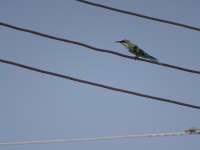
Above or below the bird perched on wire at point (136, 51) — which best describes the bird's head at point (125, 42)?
above

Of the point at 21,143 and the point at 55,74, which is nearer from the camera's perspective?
the point at 55,74

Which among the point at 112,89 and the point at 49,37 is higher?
the point at 49,37

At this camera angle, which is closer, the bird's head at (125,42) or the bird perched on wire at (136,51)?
the bird perched on wire at (136,51)

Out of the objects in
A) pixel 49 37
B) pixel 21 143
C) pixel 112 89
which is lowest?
pixel 21 143

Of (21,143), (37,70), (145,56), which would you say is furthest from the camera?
(145,56)

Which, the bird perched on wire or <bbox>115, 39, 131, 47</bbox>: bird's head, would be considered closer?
the bird perched on wire

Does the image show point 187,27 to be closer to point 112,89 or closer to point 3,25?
point 112,89

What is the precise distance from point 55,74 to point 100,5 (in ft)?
3.55

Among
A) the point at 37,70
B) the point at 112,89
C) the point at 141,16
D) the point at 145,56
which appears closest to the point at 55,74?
the point at 37,70

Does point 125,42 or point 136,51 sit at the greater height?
point 125,42

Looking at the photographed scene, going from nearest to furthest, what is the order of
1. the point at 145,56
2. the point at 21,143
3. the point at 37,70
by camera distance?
the point at 37,70 → the point at 21,143 → the point at 145,56

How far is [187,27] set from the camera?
8633 mm

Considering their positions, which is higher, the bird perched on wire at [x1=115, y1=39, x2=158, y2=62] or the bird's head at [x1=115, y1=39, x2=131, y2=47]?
the bird's head at [x1=115, y1=39, x2=131, y2=47]

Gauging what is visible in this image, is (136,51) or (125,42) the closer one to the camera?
(136,51)
